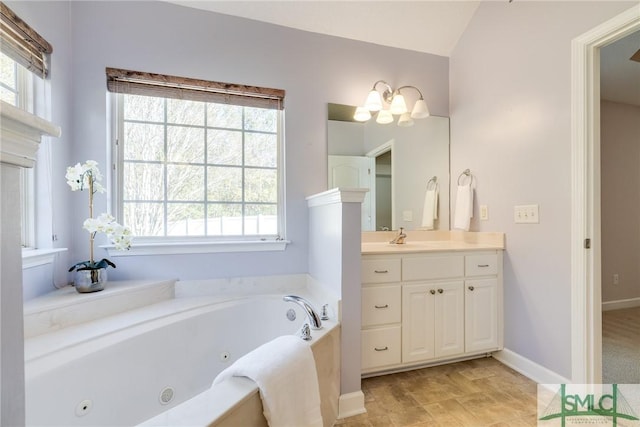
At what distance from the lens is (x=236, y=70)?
2.06m

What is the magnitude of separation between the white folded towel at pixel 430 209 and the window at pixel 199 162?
4.02 ft

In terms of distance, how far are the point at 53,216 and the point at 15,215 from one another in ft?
5.13

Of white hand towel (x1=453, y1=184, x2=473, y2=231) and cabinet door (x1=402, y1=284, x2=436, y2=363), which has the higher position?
white hand towel (x1=453, y1=184, x2=473, y2=231)

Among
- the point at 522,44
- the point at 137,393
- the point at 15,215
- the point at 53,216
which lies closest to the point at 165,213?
the point at 53,216

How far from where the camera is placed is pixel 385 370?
185 centimetres

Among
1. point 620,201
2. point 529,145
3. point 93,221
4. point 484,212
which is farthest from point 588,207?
point 93,221

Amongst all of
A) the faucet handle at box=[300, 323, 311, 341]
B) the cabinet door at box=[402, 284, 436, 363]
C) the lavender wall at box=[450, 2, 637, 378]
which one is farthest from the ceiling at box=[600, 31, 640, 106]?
the faucet handle at box=[300, 323, 311, 341]

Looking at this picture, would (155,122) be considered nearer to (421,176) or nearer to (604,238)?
(421,176)

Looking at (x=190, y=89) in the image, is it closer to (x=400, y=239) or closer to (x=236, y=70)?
(x=236, y=70)

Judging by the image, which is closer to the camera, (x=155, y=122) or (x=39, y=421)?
(x=39, y=421)

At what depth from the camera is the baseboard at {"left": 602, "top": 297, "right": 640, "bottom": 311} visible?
3.01 metres

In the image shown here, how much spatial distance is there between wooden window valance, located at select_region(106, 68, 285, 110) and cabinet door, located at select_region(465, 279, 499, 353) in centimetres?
189

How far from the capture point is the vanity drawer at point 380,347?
5.75ft

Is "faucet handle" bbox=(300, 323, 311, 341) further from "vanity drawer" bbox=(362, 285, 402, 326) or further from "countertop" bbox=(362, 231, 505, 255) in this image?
"countertop" bbox=(362, 231, 505, 255)
